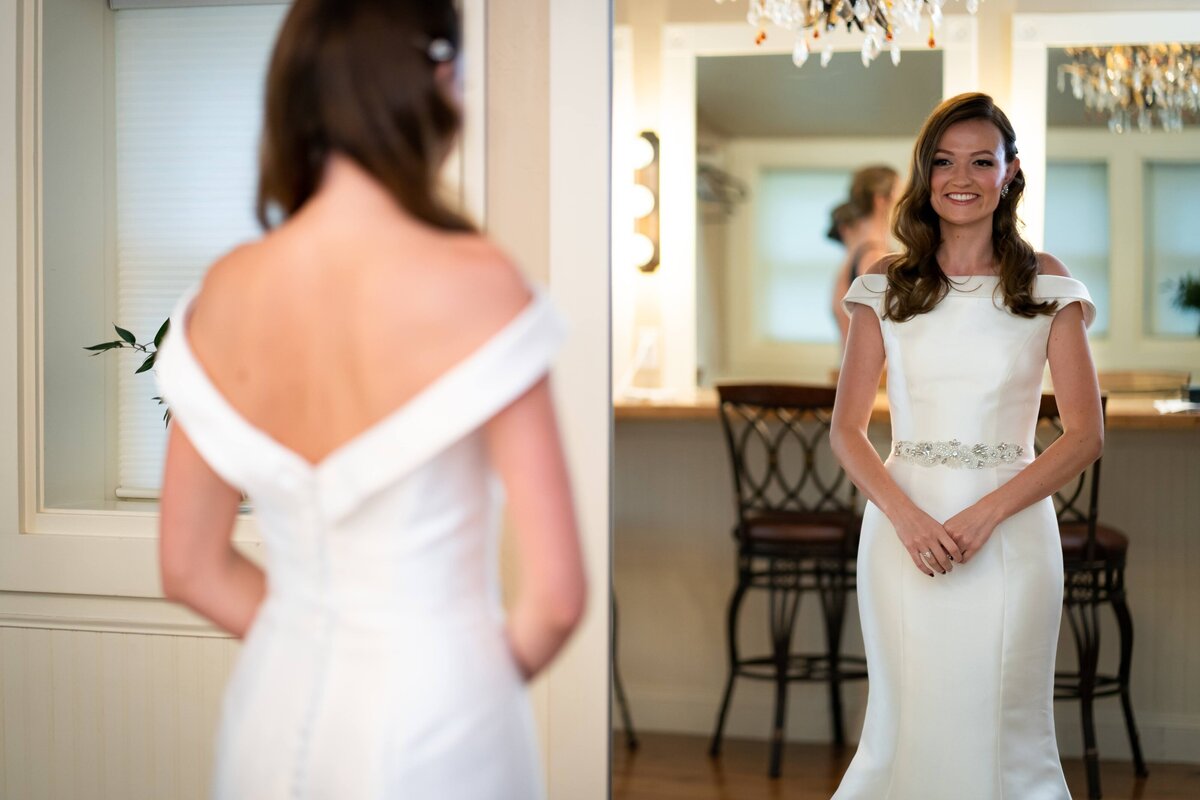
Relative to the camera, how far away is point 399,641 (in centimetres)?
109

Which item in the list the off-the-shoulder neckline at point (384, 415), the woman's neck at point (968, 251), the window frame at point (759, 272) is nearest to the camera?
the off-the-shoulder neckline at point (384, 415)

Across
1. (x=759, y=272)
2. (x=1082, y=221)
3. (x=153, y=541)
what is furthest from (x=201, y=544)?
(x=759, y=272)

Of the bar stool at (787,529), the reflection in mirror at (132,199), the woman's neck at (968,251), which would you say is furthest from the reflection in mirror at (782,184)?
the reflection in mirror at (132,199)

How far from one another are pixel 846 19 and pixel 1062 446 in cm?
119

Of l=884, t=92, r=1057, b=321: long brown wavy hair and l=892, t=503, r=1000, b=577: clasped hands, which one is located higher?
l=884, t=92, r=1057, b=321: long brown wavy hair

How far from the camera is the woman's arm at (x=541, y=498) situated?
1.05 metres

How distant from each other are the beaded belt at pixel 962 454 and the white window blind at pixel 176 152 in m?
1.47

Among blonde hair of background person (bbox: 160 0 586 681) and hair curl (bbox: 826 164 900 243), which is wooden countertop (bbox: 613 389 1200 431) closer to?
hair curl (bbox: 826 164 900 243)

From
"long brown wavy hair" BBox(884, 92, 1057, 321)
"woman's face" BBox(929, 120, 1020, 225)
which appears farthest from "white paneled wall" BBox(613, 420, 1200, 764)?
"woman's face" BBox(929, 120, 1020, 225)

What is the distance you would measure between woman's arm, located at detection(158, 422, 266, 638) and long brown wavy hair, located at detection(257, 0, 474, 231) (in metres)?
0.32

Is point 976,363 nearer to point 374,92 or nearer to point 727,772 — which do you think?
point 727,772

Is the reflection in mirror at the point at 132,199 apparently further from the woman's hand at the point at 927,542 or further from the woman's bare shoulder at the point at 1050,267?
the woman's bare shoulder at the point at 1050,267

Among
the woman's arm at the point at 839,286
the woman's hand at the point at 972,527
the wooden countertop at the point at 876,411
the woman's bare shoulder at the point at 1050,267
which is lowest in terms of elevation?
the woman's hand at the point at 972,527

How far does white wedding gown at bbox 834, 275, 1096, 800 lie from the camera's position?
7.74 ft
